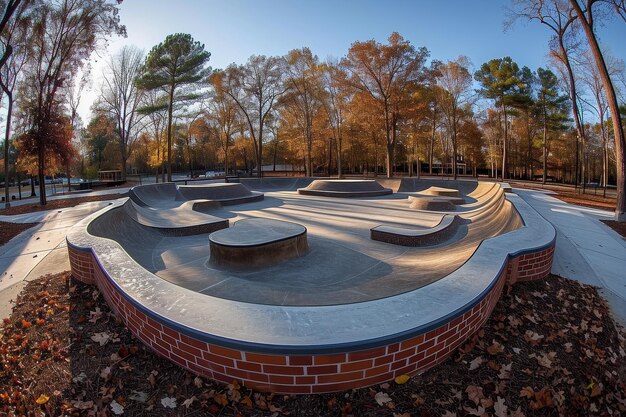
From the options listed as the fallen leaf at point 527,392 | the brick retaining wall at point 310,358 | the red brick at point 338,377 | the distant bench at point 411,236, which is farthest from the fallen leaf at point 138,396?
the distant bench at point 411,236

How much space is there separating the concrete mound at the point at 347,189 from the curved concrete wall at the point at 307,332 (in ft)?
48.2

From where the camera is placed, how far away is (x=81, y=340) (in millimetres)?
3092

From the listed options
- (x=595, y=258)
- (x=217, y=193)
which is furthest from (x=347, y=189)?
(x=595, y=258)

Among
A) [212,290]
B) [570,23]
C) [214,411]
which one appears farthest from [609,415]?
[570,23]

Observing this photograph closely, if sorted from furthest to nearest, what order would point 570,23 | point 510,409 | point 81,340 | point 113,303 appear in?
point 570,23 → point 113,303 → point 81,340 → point 510,409

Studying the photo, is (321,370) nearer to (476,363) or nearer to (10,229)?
(476,363)

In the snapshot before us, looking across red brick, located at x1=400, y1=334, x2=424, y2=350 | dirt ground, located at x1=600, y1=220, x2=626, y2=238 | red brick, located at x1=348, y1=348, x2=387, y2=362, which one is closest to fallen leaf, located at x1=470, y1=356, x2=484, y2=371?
red brick, located at x1=400, y1=334, x2=424, y2=350

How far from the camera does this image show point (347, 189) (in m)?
18.2

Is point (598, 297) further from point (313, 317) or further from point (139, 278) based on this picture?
point (139, 278)

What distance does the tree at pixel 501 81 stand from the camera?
2939 centimetres

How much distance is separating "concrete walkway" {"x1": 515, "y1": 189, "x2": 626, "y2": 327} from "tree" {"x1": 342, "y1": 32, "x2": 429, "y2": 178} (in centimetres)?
2012

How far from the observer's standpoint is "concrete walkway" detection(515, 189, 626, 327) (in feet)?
14.7

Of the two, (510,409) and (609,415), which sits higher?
(510,409)

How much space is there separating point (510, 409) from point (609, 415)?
0.94 metres
